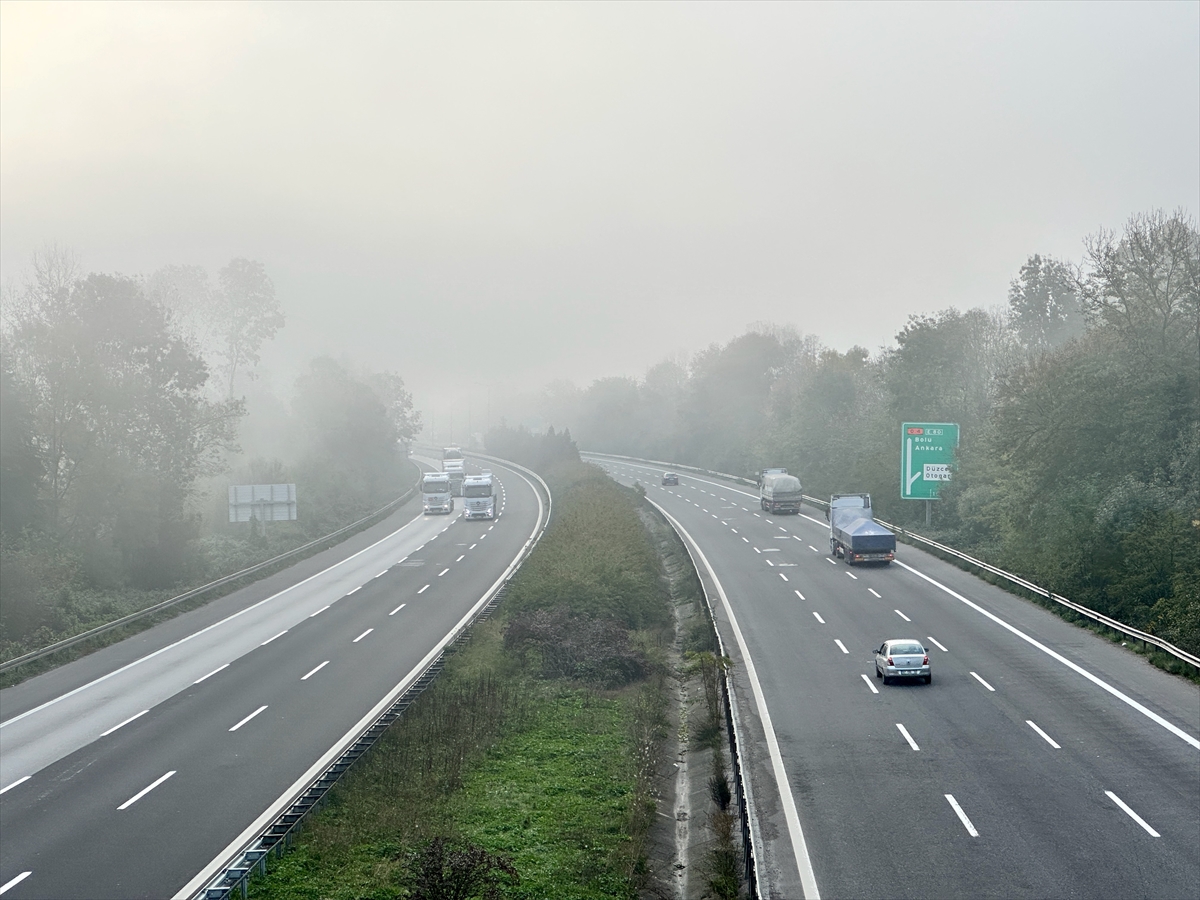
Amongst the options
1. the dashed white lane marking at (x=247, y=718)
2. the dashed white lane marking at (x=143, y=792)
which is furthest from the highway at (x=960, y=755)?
the dashed white lane marking at (x=247, y=718)

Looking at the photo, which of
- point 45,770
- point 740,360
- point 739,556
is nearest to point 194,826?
point 45,770

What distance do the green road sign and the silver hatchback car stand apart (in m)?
30.4

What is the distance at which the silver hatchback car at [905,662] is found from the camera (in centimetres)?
2855

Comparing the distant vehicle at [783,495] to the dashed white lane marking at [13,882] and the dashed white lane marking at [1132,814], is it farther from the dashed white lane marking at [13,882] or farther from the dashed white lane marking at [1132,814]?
the dashed white lane marking at [13,882]

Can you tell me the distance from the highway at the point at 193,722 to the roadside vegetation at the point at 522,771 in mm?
1738

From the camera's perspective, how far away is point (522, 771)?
76.3ft

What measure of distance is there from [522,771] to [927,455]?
41.1m

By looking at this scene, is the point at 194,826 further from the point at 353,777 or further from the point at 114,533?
the point at 114,533

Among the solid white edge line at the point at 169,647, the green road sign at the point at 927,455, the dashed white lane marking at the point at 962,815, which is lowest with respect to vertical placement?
the solid white edge line at the point at 169,647

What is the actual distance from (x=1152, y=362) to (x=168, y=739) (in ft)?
137

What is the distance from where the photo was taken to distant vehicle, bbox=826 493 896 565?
164 feet

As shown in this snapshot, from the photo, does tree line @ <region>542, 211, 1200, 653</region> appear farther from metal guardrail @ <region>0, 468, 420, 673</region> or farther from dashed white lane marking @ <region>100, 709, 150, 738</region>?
metal guardrail @ <region>0, 468, 420, 673</region>

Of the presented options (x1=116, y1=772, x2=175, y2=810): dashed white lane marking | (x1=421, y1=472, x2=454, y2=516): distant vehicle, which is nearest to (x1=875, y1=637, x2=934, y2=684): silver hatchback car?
(x1=116, y1=772, x2=175, y2=810): dashed white lane marking

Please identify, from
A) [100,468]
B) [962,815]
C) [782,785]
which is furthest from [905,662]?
[100,468]
